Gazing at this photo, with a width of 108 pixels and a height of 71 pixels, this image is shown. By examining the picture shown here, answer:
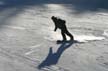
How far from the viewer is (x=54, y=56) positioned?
6.18 meters

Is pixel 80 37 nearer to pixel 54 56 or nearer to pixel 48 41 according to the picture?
pixel 48 41

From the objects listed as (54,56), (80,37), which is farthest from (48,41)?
(54,56)

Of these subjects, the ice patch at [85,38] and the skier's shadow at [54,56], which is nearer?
the skier's shadow at [54,56]

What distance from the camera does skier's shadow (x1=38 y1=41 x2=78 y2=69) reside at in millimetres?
5754

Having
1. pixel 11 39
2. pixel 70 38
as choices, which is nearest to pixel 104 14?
pixel 70 38

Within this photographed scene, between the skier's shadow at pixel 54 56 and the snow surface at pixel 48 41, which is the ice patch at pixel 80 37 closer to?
the snow surface at pixel 48 41

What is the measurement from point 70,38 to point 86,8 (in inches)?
140

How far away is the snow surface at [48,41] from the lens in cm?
570

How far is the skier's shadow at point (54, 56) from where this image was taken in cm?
575

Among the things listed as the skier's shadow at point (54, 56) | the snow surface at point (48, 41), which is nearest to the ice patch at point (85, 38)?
the snow surface at point (48, 41)

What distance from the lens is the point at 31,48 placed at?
21.6 feet

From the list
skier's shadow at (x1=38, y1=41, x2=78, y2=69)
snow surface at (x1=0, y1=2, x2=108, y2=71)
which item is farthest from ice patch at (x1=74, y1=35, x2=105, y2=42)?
skier's shadow at (x1=38, y1=41, x2=78, y2=69)

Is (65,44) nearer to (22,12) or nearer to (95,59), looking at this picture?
(95,59)

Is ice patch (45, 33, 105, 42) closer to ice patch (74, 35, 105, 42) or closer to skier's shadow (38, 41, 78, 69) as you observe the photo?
ice patch (74, 35, 105, 42)
